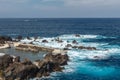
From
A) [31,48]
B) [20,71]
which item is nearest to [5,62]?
[20,71]

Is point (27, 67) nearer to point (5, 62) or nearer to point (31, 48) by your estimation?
point (5, 62)

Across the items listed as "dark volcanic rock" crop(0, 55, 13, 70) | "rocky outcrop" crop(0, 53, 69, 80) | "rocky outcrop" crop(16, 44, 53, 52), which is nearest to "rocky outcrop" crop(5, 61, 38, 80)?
"rocky outcrop" crop(0, 53, 69, 80)

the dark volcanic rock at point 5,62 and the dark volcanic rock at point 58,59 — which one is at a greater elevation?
the dark volcanic rock at point 5,62

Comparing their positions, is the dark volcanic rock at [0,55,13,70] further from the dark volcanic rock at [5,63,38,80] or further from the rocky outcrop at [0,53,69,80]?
the dark volcanic rock at [5,63,38,80]

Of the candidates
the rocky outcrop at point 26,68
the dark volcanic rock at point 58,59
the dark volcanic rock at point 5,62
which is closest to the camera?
the rocky outcrop at point 26,68

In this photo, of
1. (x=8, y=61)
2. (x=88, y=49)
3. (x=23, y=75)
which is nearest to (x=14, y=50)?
(x=88, y=49)

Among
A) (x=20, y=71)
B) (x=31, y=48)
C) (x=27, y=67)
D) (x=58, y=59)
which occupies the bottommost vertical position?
(x=31, y=48)

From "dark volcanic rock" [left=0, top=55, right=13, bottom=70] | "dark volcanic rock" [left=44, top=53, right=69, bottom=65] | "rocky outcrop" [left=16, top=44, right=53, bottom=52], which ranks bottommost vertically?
"rocky outcrop" [left=16, top=44, right=53, bottom=52]

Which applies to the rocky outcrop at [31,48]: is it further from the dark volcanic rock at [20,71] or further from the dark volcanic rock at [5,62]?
the dark volcanic rock at [20,71]

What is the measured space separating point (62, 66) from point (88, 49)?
30023mm

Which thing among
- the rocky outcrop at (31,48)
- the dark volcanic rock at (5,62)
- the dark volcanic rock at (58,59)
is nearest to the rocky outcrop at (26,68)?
the dark volcanic rock at (5,62)

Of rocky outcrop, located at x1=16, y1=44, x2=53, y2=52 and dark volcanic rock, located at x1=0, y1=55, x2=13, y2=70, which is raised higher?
dark volcanic rock, located at x1=0, y1=55, x2=13, y2=70

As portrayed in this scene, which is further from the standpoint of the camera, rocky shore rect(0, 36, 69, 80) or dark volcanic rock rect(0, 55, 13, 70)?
dark volcanic rock rect(0, 55, 13, 70)

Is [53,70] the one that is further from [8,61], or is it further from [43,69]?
[8,61]
